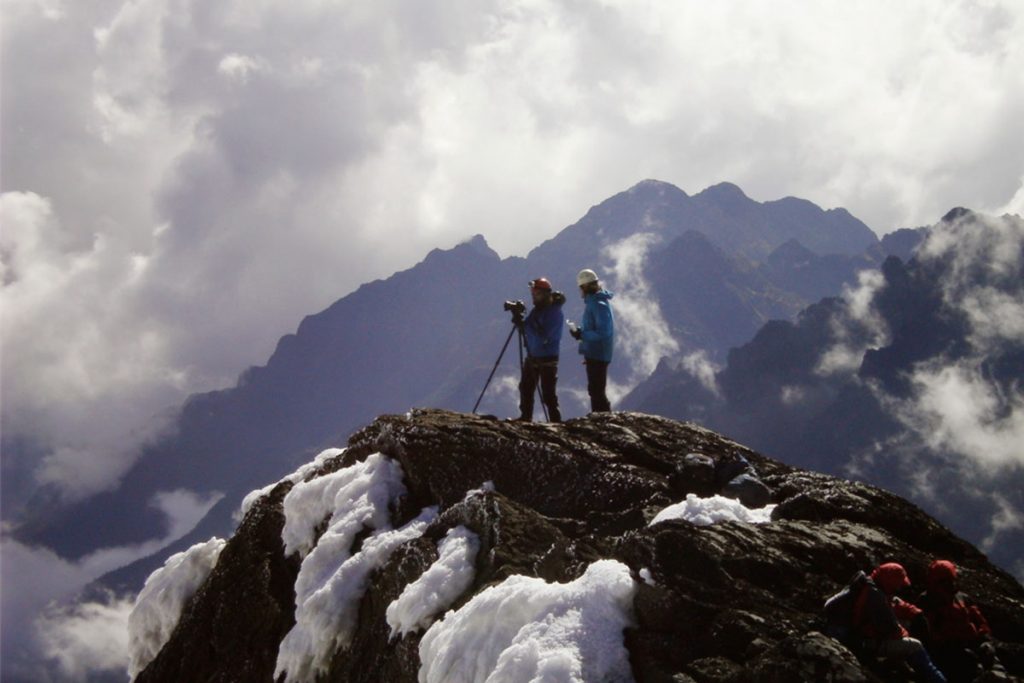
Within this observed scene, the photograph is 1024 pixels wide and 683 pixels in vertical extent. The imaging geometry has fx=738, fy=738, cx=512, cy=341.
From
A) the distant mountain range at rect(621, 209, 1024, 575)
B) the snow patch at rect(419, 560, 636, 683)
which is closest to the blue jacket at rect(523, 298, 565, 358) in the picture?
the snow patch at rect(419, 560, 636, 683)

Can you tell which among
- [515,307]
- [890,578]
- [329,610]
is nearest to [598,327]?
[515,307]

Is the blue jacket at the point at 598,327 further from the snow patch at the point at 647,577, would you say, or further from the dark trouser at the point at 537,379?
the snow patch at the point at 647,577

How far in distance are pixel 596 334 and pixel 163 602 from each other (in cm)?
1058

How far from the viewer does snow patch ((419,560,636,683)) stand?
23.0 ft

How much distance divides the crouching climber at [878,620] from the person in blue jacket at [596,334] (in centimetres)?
911

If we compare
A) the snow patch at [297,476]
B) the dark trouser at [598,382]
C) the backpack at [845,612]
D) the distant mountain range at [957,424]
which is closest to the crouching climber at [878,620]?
the backpack at [845,612]

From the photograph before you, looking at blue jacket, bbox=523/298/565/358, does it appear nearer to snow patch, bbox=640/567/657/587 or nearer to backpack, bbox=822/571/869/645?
snow patch, bbox=640/567/657/587

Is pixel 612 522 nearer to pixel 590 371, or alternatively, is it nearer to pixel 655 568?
pixel 655 568

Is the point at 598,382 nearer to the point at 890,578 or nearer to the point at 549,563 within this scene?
the point at 549,563

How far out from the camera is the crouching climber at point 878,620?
6.72m

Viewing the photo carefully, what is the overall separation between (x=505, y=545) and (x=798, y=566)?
3.60 m

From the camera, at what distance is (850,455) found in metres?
188

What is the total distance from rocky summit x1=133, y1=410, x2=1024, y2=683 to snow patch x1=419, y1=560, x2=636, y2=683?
0.02 metres

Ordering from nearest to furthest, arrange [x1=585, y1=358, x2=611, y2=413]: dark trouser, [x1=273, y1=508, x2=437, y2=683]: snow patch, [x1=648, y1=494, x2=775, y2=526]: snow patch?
[x1=648, y1=494, x2=775, y2=526]: snow patch, [x1=273, y1=508, x2=437, y2=683]: snow patch, [x1=585, y1=358, x2=611, y2=413]: dark trouser
